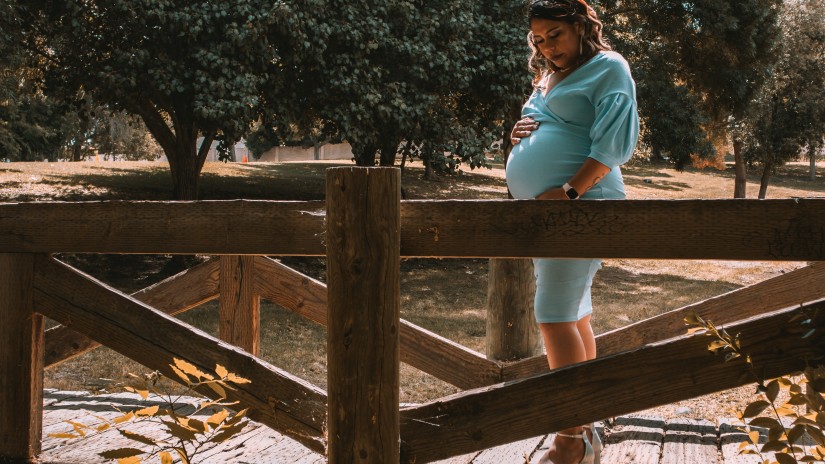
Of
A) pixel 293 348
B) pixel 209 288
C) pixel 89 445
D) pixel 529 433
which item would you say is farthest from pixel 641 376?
pixel 293 348

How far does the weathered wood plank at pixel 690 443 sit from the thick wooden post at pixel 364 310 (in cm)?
182

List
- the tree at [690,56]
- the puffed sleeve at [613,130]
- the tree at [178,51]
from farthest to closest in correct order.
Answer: the tree at [690,56]
the tree at [178,51]
the puffed sleeve at [613,130]

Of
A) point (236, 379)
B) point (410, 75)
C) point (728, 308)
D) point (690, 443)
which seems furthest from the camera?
point (410, 75)

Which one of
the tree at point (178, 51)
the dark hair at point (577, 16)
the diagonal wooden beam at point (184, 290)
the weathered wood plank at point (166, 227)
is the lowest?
the diagonal wooden beam at point (184, 290)

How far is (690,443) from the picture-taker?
421 cm

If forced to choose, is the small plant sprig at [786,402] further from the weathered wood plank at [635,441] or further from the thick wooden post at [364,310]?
the weathered wood plank at [635,441]

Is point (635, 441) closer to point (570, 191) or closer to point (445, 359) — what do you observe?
point (445, 359)

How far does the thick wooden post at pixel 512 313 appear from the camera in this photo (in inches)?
185

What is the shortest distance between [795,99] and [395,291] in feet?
100

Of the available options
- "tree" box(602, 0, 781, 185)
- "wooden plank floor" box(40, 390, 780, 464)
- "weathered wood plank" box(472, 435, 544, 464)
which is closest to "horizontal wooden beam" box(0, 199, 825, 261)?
"wooden plank floor" box(40, 390, 780, 464)

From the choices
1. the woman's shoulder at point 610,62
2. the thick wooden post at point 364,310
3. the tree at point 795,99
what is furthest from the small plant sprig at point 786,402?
the tree at point 795,99

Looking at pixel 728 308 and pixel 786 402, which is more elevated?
pixel 786 402

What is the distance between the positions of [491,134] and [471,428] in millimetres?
12277

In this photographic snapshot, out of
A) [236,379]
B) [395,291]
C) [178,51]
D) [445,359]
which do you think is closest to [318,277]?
[178,51]
